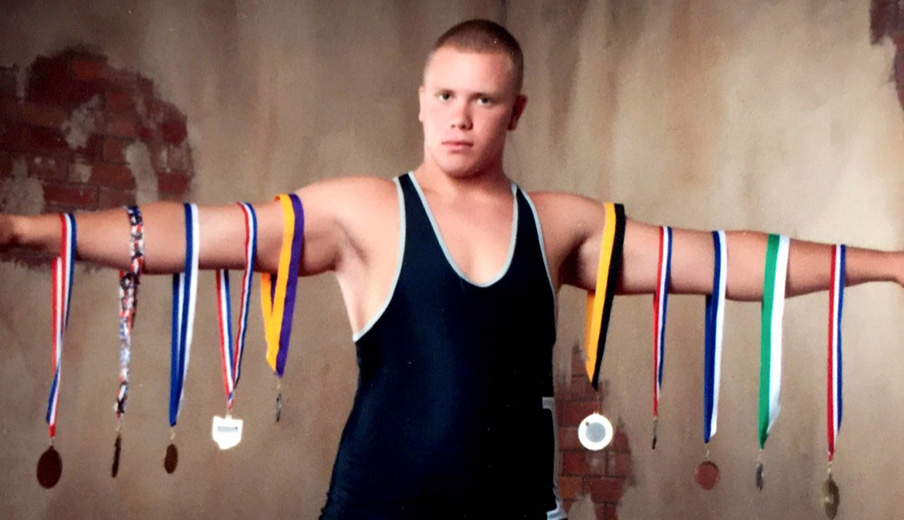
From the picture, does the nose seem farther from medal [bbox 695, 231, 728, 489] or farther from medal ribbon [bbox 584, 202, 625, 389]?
medal [bbox 695, 231, 728, 489]

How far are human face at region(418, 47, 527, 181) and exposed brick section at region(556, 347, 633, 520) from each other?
1024mm

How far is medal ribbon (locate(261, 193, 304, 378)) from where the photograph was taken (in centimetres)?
157

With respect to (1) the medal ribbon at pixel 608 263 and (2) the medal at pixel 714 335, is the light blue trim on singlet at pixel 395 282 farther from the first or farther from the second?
(2) the medal at pixel 714 335

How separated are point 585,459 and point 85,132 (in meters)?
1.32

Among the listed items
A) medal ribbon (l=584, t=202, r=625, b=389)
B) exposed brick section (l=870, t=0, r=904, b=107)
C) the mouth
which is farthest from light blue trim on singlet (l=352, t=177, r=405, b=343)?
exposed brick section (l=870, t=0, r=904, b=107)

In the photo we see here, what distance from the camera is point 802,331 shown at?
215cm

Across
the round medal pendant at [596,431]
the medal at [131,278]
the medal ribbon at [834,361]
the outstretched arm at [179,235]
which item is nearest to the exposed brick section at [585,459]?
the round medal pendant at [596,431]

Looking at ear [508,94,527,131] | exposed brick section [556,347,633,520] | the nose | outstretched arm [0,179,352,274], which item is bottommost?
exposed brick section [556,347,633,520]

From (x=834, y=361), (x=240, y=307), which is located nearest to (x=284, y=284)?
(x=240, y=307)

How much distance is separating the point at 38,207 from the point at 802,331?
5.03 ft

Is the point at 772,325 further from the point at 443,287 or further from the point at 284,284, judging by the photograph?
the point at 284,284

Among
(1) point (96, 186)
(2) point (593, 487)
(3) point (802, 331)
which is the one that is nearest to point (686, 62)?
(3) point (802, 331)

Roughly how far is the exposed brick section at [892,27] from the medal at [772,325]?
41 cm

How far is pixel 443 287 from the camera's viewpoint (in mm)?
1565
